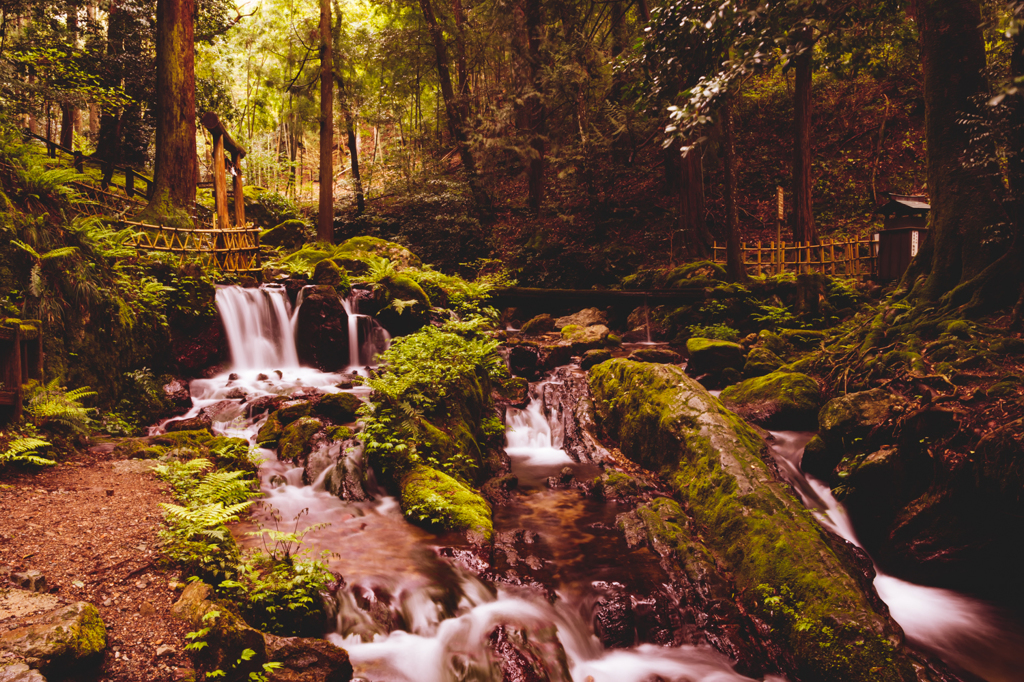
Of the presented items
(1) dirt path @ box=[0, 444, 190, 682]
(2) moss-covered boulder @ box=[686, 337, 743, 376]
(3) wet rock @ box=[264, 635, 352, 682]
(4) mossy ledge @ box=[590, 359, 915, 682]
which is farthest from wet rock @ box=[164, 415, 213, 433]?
(2) moss-covered boulder @ box=[686, 337, 743, 376]

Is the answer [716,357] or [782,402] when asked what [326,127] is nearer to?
[716,357]

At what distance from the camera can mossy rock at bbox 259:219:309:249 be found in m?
21.3

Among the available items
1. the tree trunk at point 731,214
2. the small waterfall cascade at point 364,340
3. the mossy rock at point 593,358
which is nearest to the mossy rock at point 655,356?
the mossy rock at point 593,358

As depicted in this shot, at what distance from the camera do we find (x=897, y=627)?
13.8ft

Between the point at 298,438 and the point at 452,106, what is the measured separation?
65.3ft

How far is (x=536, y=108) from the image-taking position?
21656mm

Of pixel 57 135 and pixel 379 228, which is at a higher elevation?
pixel 57 135

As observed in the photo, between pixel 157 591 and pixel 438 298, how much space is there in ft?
37.8

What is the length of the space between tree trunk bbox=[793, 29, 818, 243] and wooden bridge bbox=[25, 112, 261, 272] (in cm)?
1655

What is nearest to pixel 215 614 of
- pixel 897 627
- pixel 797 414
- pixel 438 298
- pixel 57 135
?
pixel 897 627

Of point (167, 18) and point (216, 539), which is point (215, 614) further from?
point (167, 18)

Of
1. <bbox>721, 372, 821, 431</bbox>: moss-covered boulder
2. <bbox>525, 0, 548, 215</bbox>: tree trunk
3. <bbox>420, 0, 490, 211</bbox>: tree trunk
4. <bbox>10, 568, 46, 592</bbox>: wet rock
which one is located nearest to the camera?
<bbox>10, 568, 46, 592</bbox>: wet rock

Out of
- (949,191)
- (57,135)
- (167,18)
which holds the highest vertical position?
(57,135)

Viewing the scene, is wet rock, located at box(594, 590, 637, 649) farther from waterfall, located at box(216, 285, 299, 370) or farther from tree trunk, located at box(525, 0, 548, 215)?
tree trunk, located at box(525, 0, 548, 215)
